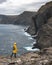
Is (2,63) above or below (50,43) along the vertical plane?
above

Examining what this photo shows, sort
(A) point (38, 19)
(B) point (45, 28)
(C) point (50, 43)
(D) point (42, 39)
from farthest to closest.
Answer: (A) point (38, 19), (B) point (45, 28), (D) point (42, 39), (C) point (50, 43)

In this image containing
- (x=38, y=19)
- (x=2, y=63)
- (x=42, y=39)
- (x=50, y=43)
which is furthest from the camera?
(x=38, y=19)

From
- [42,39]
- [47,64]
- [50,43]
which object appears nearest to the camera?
[47,64]

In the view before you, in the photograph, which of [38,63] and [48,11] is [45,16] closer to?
[48,11]

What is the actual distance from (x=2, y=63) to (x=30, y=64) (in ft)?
17.0

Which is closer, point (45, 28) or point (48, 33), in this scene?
point (48, 33)

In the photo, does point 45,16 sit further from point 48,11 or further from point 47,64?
point 47,64

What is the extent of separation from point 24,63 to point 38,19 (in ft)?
365

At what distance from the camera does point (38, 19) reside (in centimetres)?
13588

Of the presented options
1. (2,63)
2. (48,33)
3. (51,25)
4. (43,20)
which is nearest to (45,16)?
(43,20)

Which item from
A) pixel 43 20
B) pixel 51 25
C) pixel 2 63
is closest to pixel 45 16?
pixel 43 20

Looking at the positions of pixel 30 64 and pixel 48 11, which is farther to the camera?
pixel 48 11

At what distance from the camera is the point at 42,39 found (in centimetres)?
7456

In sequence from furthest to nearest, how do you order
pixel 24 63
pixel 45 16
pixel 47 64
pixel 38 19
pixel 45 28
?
pixel 38 19
pixel 45 16
pixel 45 28
pixel 24 63
pixel 47 64
